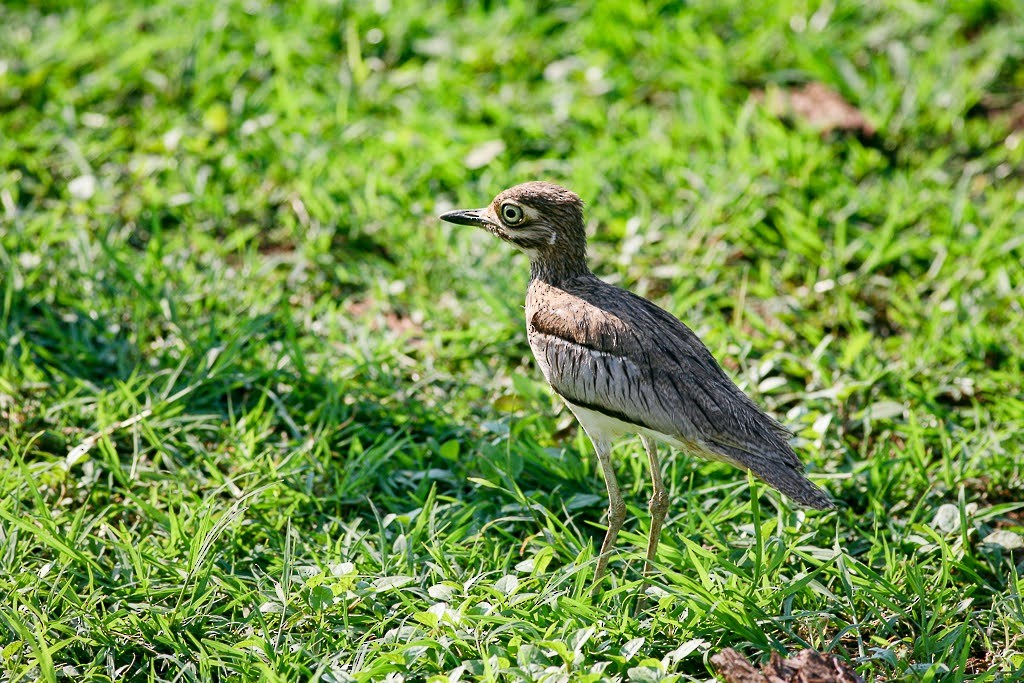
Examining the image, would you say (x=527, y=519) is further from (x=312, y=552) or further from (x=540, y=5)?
(x=540, y=5)

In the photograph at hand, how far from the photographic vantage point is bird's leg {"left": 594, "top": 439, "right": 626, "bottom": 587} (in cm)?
392

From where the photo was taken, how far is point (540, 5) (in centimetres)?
724

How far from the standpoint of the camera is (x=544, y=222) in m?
4.16

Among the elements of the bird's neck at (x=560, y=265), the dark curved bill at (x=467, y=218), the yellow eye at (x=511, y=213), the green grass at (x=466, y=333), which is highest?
the yellow eye at (x=511, y=213)

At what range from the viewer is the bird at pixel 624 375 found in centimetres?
372

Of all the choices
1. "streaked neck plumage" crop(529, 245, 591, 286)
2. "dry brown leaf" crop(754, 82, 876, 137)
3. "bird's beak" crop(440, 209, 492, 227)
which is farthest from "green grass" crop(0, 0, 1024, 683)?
"bird's beak" crop(440, 209, 492, 227)

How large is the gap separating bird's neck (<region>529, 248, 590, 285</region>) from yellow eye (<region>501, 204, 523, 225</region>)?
0.15 m

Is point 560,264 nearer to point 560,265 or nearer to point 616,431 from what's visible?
point 560,265

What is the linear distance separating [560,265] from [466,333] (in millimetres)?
1028

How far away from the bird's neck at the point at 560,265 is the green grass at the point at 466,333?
0.63 m

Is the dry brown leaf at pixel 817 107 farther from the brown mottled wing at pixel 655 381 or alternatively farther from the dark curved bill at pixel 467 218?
the brown mottled wing at pixel 655 381

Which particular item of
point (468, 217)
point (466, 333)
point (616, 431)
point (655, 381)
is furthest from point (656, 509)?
point (466, 333)

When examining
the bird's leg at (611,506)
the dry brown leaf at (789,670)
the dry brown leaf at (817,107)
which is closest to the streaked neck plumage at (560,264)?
the bird's leg at (611,506)

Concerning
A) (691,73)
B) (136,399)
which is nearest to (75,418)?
(136,399)
